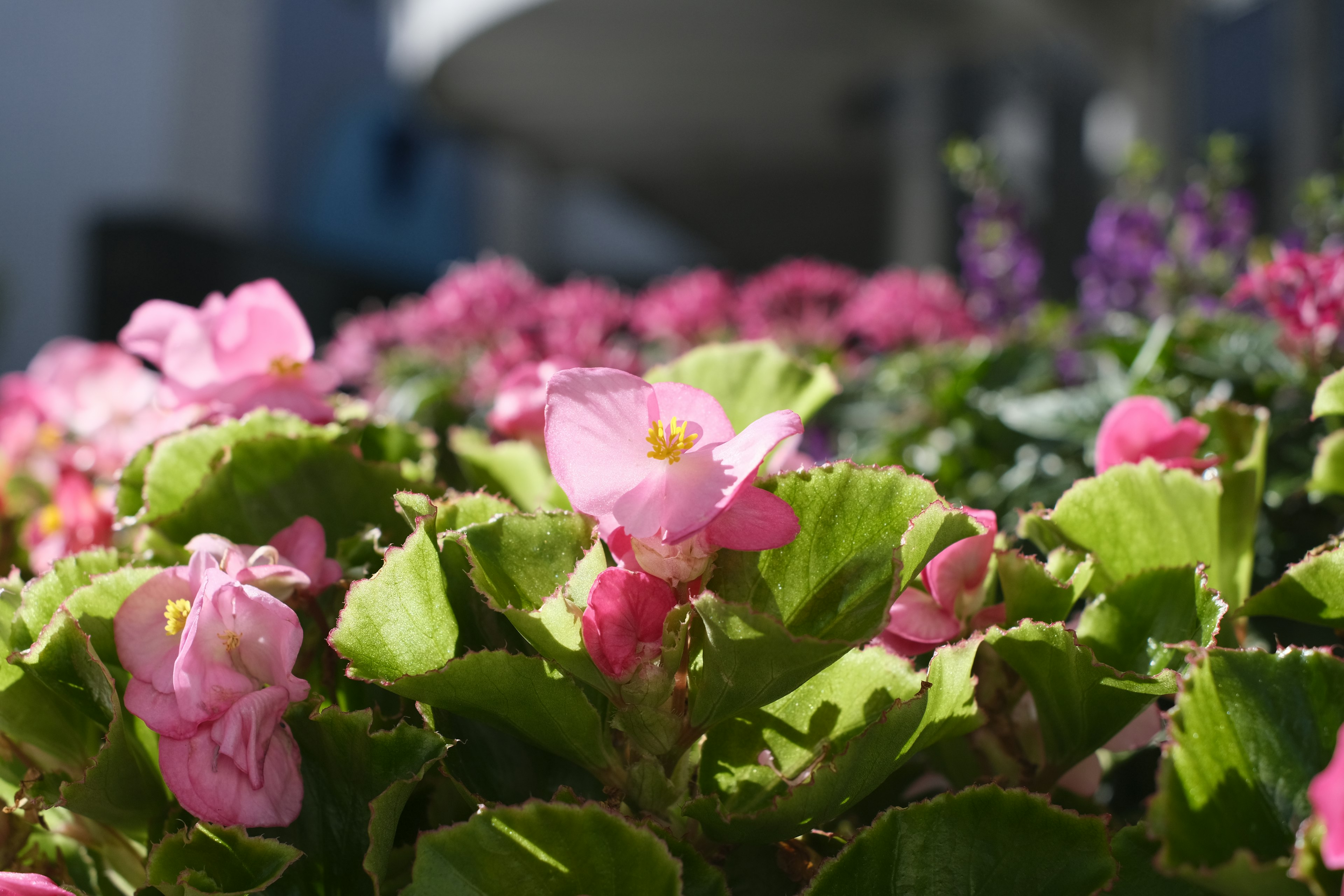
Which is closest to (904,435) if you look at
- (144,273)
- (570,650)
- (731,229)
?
(570,650)

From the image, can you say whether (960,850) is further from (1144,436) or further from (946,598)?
(1144,436)

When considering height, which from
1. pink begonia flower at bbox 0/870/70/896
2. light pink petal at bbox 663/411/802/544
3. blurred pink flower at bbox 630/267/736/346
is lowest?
blurred pink flower at bbox 630/267/736/346

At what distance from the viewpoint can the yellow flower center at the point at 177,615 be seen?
1.04 ft

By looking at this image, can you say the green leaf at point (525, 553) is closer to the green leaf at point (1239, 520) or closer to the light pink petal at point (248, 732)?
the light pink petal at point (248, 732)

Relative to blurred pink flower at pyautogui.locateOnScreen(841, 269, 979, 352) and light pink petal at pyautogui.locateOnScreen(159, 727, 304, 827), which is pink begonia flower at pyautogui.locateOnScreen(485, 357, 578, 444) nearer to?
light pink petal at pyautogui.locateOnScreen(159, 727, 304, 827)

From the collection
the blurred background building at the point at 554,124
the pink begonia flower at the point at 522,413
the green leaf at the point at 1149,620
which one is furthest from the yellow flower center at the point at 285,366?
the blurred background building at the point at 554,124

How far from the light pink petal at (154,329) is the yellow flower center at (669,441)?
11.4 inches

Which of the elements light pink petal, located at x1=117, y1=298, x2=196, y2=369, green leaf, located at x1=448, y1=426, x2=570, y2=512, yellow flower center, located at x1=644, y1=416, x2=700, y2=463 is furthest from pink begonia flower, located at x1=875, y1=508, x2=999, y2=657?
light pink petal, located at x1=117, y1=298, x2=196, y2=369

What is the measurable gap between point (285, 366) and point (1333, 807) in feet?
1.41

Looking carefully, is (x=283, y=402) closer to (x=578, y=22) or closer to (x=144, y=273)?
(x=578, y=22)

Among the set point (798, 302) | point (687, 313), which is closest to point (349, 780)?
point (687, 313)

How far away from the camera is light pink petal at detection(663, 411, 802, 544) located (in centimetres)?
27

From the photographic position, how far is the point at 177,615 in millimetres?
320

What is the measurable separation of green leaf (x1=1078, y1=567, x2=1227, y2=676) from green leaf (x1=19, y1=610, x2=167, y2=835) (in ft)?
0.95
